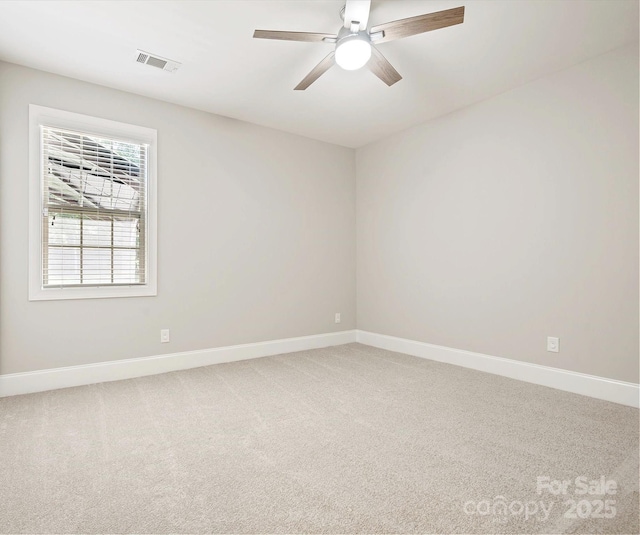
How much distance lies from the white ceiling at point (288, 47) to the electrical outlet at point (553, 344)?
2241 mm

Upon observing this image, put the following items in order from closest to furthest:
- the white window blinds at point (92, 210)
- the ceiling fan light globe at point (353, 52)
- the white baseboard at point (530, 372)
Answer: the ceiling fan light globe at point (353, 52) → the white baseboard at point (530, 372) → the white window blinds at point (92, 210)

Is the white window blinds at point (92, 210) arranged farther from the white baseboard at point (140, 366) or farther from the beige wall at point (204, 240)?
the white baseboard at point (140, 366)

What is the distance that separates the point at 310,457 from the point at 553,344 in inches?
93.7

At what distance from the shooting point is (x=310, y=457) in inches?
77.7

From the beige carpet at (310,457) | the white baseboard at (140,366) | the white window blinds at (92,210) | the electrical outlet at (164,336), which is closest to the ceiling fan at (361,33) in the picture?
the white window blinds at (92,210)

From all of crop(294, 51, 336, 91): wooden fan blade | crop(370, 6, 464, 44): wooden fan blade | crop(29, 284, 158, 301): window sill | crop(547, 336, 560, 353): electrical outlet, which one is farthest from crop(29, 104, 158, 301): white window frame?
crop(547, 336, 560, 353): electrical outlet

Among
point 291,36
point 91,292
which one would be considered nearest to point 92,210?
point 91,292

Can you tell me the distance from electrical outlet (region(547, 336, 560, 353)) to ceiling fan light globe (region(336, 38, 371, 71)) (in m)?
2.68

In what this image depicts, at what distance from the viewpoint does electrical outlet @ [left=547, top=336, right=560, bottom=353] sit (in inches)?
124

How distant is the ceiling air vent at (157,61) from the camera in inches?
112

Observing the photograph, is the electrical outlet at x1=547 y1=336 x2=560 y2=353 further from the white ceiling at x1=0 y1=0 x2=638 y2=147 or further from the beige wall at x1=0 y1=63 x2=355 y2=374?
the beige wall at x1=0 y1=63 x2=355 y2=374

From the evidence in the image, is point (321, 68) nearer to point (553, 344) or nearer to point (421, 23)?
point (421, 23)

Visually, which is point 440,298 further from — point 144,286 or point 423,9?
point 144,286

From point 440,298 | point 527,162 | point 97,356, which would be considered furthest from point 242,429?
point 527,162
